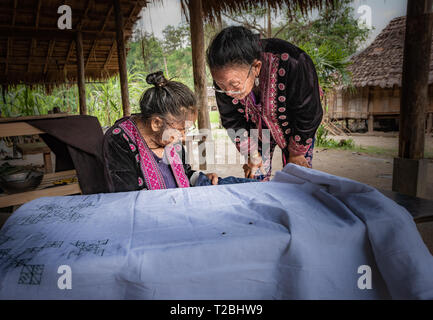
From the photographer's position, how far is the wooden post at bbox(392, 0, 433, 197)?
1.79 m

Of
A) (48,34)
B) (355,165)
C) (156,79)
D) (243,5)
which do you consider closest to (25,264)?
(156,79)

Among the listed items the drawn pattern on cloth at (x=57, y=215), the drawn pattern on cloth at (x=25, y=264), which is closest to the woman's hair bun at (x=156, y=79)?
the drawn pattern on cloth at (x=57, y=215)

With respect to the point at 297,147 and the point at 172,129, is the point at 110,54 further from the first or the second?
the point at 297,147

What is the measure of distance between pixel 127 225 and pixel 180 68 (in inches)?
615

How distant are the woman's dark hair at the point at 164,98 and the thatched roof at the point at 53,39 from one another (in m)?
3.91

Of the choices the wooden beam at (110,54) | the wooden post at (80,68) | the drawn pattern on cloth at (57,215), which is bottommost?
the drawn pattern on cloth at (57,215)

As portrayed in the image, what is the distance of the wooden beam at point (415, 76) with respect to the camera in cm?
178

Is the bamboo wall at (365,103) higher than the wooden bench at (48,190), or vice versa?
the bamboo wall at (365,103)

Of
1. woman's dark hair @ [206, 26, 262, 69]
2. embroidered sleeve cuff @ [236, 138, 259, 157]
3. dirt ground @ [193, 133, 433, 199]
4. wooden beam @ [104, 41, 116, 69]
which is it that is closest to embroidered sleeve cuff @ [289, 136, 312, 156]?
embroidered sleeve cuff @ [236, 138, 259, 157]

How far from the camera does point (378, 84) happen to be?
8180mm

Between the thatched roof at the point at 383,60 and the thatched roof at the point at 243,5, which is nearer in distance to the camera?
the thatched roof at the point at 243,5

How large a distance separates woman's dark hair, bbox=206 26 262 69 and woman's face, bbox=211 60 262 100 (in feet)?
0.09

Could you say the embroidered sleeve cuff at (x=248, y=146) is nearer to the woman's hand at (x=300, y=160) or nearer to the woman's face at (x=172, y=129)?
the woman's hand at (x=300, y=160)

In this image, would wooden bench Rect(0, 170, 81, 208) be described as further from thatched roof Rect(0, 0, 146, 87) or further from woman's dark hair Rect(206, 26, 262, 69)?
thatched roof Rect(0, 0, 146, 87)
